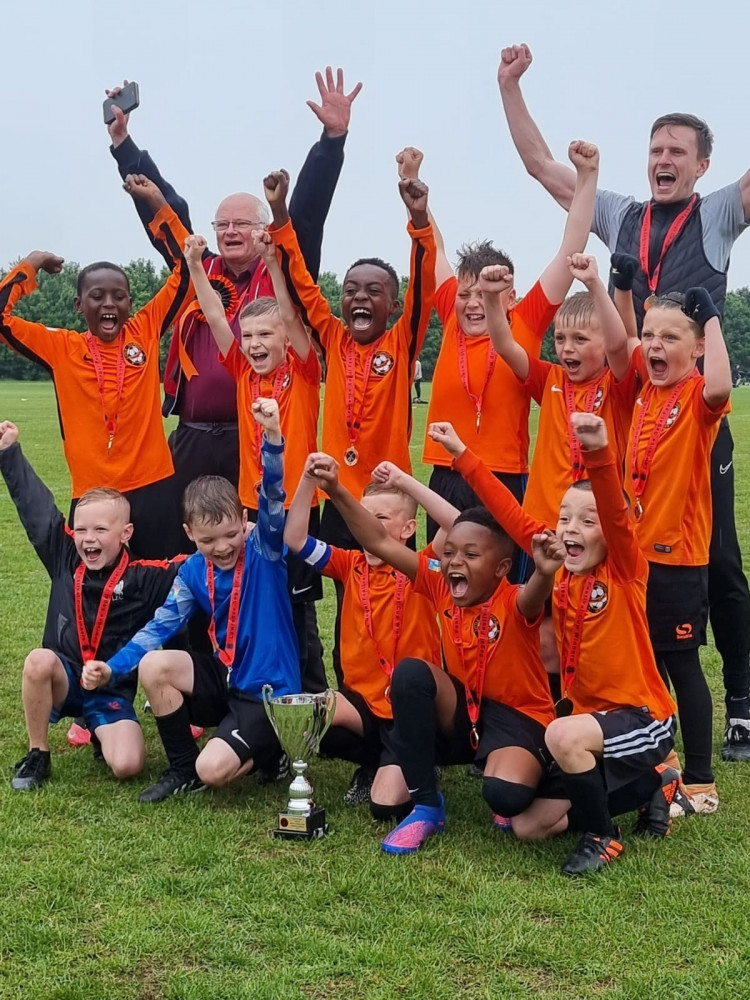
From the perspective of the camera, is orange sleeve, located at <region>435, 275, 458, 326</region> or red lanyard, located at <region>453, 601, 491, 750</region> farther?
orange sleeve, located at <region>435, 275, 458, 326</region>

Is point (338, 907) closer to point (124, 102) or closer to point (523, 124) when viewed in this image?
point (523, 124)

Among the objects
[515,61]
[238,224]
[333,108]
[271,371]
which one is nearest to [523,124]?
[515,61]

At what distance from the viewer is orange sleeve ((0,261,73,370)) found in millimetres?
5812

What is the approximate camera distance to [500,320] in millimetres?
4793

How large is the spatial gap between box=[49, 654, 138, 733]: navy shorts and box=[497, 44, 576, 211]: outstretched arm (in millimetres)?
3408

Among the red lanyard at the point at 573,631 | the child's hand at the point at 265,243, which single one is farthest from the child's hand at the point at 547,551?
the child's hand at the point at 265,243

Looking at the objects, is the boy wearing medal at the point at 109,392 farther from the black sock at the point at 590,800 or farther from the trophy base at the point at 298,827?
the black sock at the point at 590,800

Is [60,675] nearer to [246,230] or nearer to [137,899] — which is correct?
[137,899]

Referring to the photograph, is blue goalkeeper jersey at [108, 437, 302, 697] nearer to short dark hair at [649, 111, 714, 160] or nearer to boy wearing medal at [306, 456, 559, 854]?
boy wearing medal at [306, 456, 559, 854]

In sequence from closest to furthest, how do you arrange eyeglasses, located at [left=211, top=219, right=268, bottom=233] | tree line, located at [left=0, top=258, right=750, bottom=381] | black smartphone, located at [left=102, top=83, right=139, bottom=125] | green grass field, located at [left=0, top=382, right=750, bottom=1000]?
green grass field, located at [left=0, top=382, right=750, bottom=1000] < eyeglasses, located at [left=211, top=219, right=268, bottom=233] < black smartphone, located at [left=102, top=83, right=139, bottom=125] < tree line, located at [left=0, top=258, right=750, bottom=381]

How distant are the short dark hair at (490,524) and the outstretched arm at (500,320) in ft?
2.71

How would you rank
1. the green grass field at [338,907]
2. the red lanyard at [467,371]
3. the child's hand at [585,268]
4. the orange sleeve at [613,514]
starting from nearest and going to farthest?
the green grass field at [338,907], the orange sleeve at [613,514], the child's hand at [585,268], the red lanyard at [467,371]

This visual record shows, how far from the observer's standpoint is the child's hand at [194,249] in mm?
5547

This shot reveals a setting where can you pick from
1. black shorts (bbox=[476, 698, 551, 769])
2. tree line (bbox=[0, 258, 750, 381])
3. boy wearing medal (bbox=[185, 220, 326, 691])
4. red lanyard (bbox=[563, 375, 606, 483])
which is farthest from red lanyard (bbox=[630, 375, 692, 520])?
tree line (bbox=[0, 258, 750, 381])
